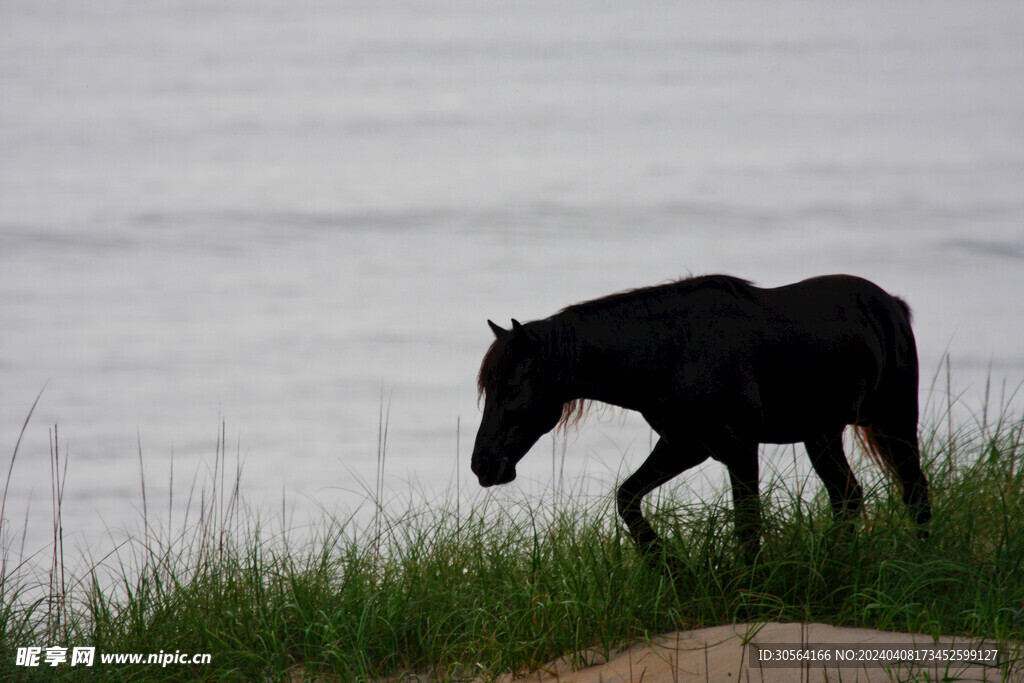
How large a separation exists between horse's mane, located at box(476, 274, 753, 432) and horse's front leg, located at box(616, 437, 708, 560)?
47 cm

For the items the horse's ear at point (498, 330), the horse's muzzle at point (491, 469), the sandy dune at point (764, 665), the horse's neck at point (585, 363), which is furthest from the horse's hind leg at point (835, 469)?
the horse's ear at point (498, 330)

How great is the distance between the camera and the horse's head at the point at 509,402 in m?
4.93

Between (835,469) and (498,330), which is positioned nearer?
(498,330)

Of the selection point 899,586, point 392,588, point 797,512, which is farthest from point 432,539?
point 899,586

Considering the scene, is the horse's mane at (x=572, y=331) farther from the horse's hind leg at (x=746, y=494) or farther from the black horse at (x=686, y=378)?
the horse's hind leg at (x=746, y=494)

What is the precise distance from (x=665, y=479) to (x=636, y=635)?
0.78m

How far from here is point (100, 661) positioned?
546cm

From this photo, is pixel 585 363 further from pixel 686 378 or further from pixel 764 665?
pixel 764 665

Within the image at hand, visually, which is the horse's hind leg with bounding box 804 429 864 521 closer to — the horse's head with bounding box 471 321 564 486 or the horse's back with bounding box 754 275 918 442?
the horse's back with bounding box 754 275 918 442

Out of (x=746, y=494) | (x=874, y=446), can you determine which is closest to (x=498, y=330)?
(x=746, y=494)

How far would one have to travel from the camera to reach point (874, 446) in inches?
232

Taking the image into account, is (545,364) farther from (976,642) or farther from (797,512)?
(976,642)

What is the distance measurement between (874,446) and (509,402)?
2.33m

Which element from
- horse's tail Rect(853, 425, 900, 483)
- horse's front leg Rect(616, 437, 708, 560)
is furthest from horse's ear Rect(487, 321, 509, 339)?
horse's tail Rect(853, 425, 900, 483)
